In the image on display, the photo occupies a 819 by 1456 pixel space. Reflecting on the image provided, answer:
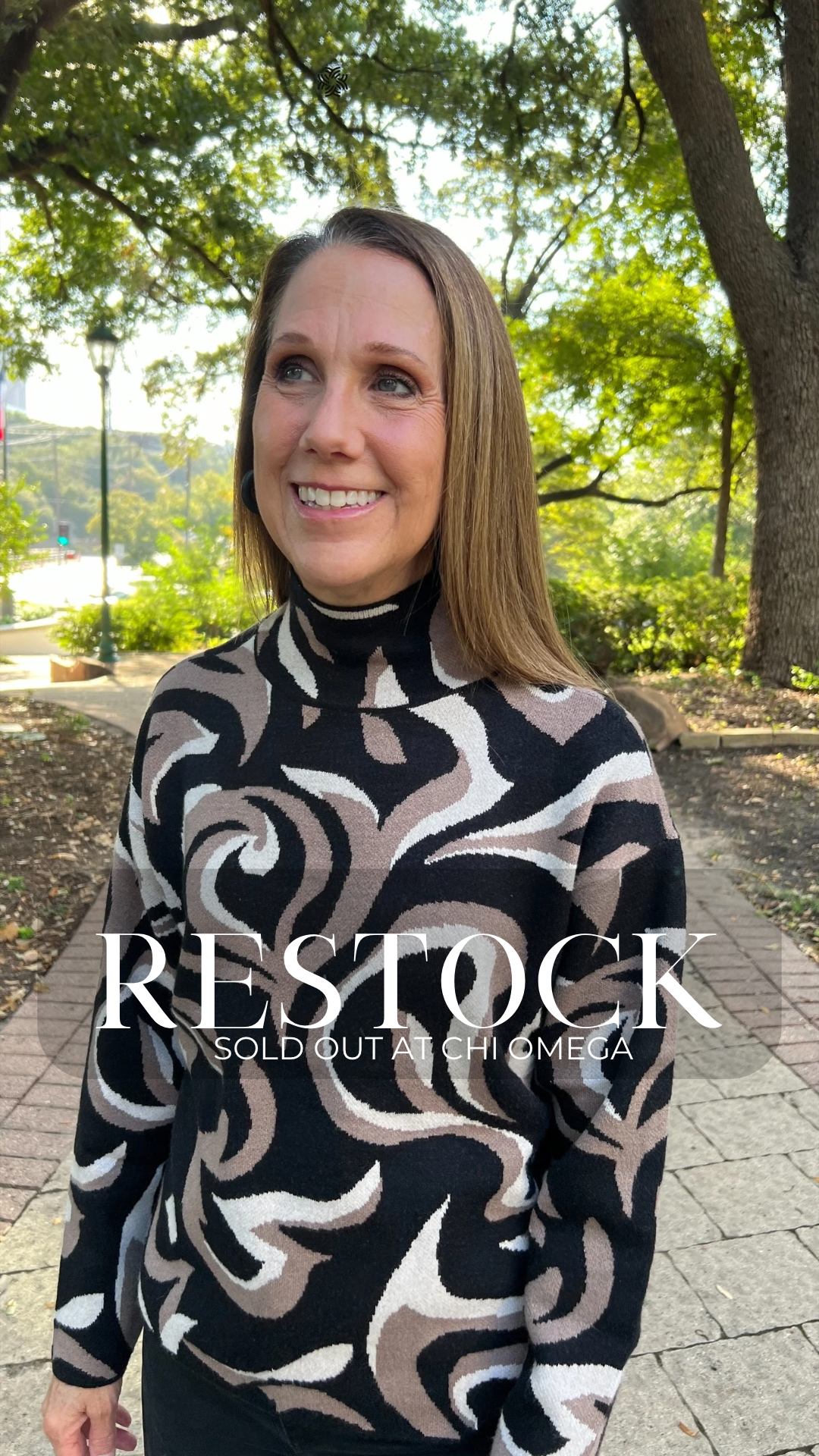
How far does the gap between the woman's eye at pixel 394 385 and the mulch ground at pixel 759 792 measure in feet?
13.7

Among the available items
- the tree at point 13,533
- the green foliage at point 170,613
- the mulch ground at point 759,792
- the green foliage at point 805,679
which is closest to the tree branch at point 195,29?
the tree at point 13,533

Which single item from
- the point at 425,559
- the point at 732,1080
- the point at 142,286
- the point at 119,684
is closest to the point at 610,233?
the point at 142,286

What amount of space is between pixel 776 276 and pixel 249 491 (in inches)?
357

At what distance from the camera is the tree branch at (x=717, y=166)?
890cm

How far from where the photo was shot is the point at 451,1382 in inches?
46.4

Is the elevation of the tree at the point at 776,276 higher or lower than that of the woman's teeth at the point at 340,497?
higher

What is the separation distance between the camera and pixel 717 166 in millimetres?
9234

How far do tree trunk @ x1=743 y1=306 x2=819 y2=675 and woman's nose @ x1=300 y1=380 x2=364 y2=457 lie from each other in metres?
9.02

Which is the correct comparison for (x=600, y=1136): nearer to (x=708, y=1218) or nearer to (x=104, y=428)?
(x=708, y=1218)

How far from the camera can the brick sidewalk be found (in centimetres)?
235

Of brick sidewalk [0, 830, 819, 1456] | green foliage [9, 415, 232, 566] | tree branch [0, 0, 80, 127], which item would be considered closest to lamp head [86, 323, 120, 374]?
tree branch [0, 0, 80, 127]

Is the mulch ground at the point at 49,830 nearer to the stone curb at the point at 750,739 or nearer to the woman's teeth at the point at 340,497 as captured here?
the woman's teeth at the point at 340,497

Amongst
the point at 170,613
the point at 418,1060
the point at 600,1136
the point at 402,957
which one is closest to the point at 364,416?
the point at 402,957

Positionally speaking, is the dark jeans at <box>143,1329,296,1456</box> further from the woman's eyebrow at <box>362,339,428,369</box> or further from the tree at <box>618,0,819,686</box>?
the tree at <box>618,0,819,686</box>
